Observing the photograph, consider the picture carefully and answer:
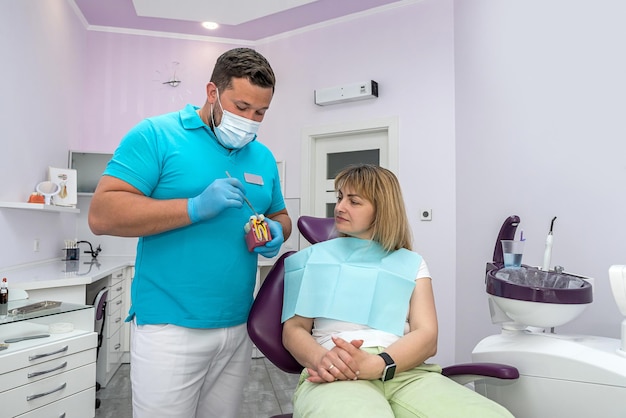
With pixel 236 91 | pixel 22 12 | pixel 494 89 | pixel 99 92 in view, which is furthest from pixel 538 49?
pixel 99 92

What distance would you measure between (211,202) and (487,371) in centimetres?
91

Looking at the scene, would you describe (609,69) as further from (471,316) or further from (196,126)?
(471,316)

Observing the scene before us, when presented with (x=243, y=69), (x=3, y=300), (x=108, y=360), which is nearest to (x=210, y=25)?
(x=108, y=360)

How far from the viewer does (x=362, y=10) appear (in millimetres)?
4004

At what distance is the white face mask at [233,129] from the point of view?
134cm

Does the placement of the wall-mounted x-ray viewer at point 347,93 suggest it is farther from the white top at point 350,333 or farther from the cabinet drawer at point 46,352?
the cabinet drawer at point 46,352

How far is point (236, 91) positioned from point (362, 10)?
3.10m

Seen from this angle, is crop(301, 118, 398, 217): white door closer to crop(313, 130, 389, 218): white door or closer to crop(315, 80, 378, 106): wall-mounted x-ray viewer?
crop(313, 130, 389, 218): white door

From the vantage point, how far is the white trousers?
124 centimetres

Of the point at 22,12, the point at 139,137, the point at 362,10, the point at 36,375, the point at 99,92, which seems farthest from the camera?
the point at 99,92

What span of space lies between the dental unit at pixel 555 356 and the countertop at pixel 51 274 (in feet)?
6.97

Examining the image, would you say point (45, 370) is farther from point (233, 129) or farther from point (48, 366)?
point (233, 129)

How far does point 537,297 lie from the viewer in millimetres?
1297

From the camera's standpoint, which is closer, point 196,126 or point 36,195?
point 196,126
